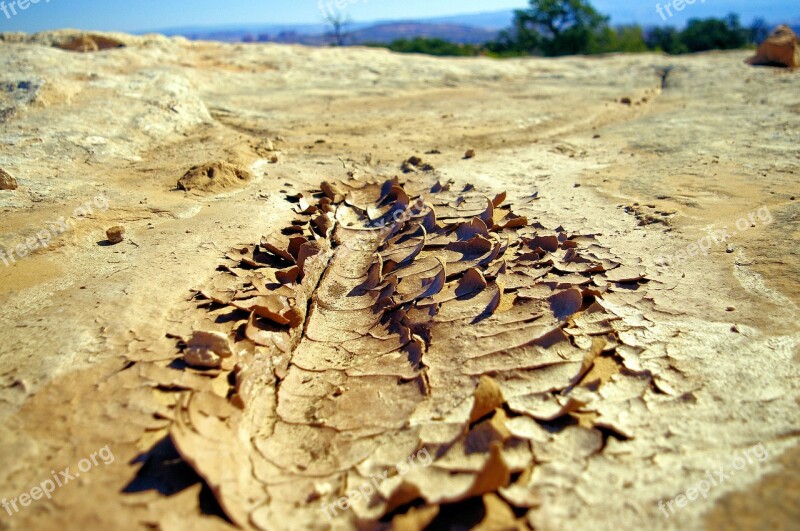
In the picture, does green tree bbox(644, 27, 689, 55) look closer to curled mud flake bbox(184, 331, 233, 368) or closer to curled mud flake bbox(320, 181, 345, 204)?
curled mud flake bbox(320, 181, 345, 204)

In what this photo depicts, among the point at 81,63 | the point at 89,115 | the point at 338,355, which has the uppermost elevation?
the point at 81,63

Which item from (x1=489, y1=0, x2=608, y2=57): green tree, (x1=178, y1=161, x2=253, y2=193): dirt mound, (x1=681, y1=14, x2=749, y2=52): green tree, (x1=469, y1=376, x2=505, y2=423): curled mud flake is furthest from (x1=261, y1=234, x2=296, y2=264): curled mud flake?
(x1=681, y1=14, x2=749, y2=52): green tree

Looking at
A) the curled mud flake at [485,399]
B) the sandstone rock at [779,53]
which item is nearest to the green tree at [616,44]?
the sandstone rock at [779,53]

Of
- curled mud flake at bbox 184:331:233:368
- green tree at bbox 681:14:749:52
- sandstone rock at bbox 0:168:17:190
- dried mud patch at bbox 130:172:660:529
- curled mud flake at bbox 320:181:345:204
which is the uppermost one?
green tree at bbox 681:14:749:52

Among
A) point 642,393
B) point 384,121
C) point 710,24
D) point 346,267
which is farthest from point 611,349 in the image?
point 710,24

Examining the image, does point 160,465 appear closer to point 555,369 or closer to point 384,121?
point 555,369

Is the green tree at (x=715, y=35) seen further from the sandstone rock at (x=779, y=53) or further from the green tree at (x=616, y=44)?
the sandstone rock at (x=779, y=53)
